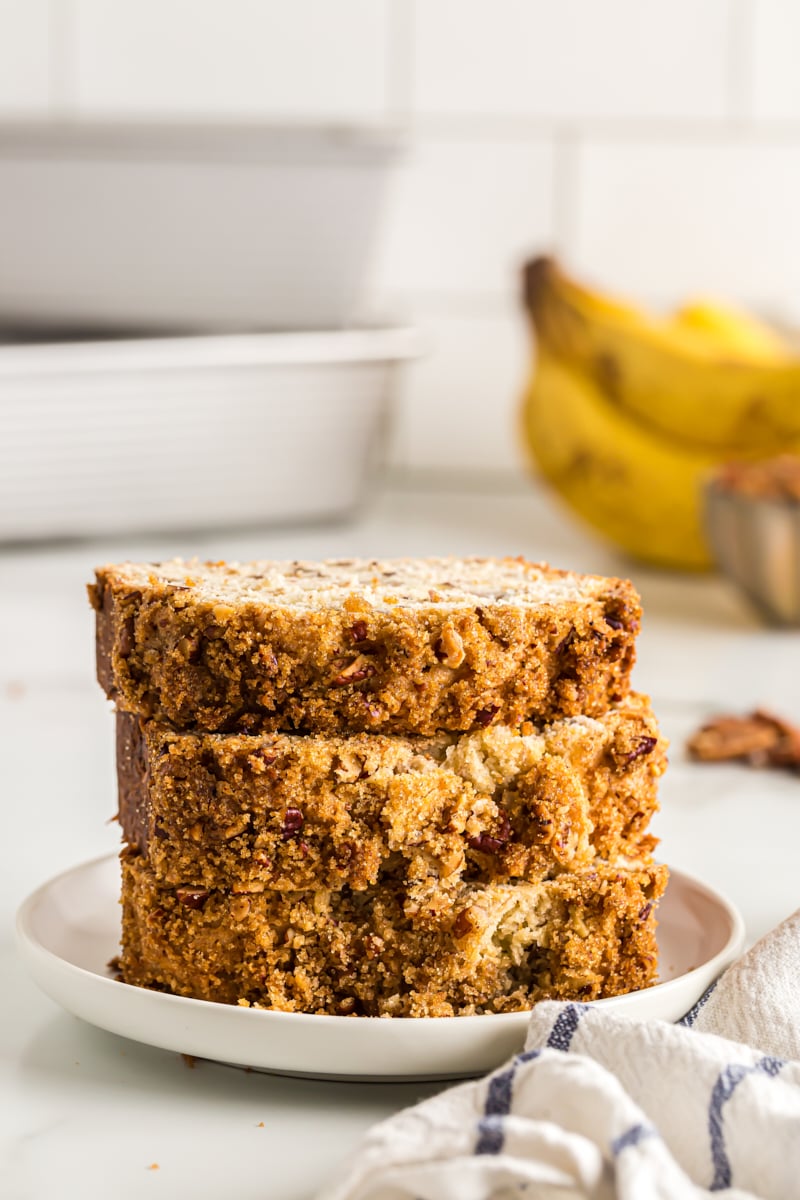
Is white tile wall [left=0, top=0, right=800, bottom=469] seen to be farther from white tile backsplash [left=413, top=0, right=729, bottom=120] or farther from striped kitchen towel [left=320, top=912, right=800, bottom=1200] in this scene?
striped kitchen towel [left=320, top=912, right=800, bottom=1200]

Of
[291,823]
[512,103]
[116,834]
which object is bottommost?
[116,834]

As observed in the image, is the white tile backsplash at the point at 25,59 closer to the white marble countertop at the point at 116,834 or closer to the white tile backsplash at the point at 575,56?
the white tile backsplash at the point at 575,56

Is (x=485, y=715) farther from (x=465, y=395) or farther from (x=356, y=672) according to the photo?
(x=465, y=395)

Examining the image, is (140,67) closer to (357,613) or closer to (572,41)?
(572,41)

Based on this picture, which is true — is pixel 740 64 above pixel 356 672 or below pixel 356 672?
above

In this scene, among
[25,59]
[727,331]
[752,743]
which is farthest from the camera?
[25,59]

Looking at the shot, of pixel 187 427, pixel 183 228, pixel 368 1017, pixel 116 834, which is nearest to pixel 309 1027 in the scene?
pixel 368 1017

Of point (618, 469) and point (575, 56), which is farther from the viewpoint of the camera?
point (575, 56)

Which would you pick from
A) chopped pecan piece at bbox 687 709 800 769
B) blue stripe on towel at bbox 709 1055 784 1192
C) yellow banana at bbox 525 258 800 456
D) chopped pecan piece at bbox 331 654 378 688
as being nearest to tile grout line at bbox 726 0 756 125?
yellow banana at bbox 525 258 800 456
